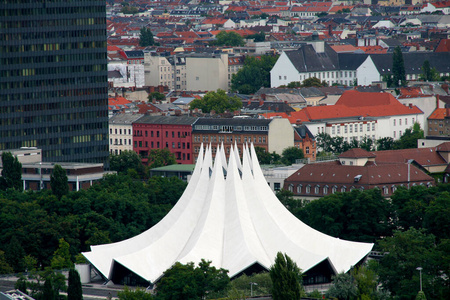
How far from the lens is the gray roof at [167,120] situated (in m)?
170

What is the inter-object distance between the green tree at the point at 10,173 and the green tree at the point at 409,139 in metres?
53.2

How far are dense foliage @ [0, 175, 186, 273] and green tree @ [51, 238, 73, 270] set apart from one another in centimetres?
15

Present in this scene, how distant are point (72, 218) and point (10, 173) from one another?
1693 cm

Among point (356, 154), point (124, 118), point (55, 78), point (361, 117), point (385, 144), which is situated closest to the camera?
point (356, 154)

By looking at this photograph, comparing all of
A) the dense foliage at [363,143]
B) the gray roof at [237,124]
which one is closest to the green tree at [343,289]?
the gray roof at [237,124]

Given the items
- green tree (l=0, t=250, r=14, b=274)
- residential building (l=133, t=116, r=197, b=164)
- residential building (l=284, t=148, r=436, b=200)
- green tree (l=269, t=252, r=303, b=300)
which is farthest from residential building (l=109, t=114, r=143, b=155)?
green tree (l=269, t=252, r=303, b=300)

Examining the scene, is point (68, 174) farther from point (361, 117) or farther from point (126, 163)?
point (361, 117)

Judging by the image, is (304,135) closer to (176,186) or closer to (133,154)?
(133,154)

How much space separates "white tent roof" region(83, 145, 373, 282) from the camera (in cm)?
9719

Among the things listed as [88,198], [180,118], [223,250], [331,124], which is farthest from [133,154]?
[223,250]

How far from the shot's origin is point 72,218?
4336 inches

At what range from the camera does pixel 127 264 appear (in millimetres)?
97312

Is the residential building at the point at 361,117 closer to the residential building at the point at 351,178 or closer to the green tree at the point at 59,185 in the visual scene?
the residential building at the point at 351,178

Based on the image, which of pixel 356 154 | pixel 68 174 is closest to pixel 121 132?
pixel 68 174
